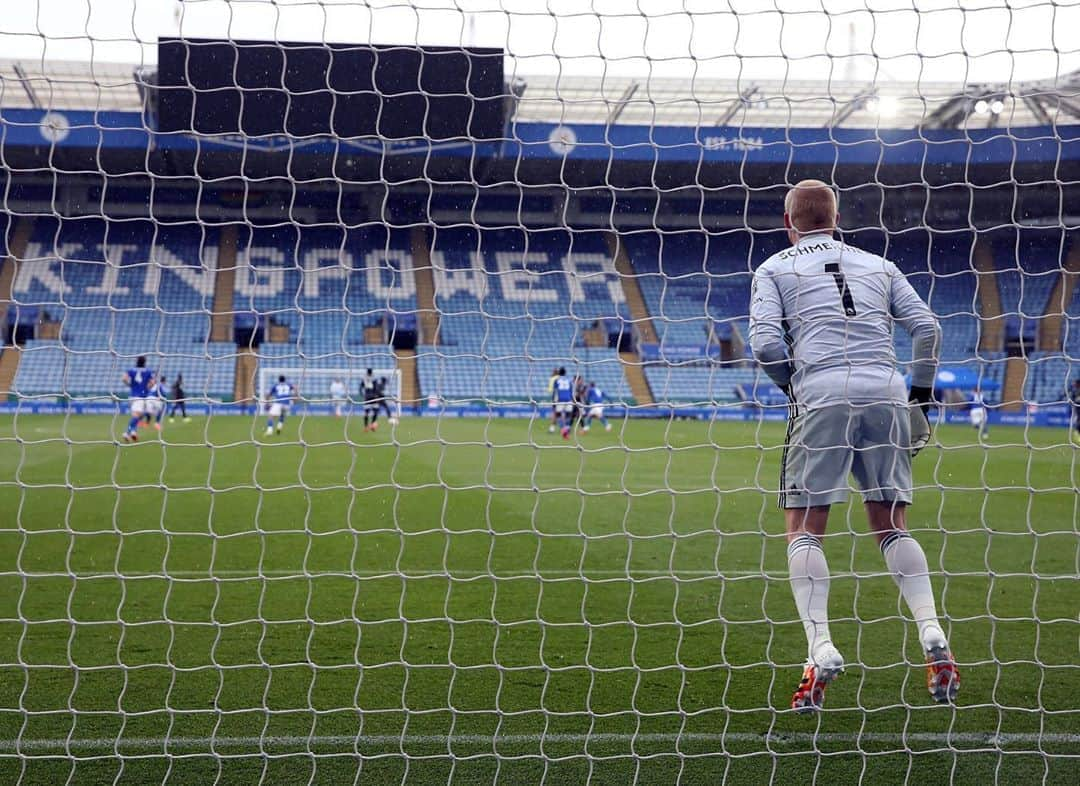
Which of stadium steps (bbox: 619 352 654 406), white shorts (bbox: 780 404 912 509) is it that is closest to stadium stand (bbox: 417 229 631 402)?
stadium steps (bbox: 619 352 654 406)

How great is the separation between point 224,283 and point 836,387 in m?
24.2

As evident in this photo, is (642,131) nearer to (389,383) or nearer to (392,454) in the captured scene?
(389,383)

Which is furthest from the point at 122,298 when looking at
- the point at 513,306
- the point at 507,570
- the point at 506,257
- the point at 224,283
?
the point at 507,570

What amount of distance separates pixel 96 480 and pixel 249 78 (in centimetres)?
614

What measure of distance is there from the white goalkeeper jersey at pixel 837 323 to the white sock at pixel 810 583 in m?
0.53

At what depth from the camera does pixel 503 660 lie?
4.77 metres

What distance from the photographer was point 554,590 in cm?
620

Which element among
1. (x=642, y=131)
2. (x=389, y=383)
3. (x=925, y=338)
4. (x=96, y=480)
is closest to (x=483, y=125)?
(x=642, y=131)

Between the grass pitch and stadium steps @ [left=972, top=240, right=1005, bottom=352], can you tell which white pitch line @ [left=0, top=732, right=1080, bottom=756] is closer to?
the grass pitch

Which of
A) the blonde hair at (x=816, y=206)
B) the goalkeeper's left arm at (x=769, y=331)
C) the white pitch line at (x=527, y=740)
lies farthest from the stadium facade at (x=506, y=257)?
the white pitch line at (x=527, y=740)

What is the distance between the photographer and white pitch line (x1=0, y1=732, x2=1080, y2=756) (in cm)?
362

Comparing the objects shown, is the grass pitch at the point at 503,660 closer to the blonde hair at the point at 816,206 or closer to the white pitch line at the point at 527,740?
the white pitch line at the point at 527,740

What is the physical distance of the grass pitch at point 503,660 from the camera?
3.54m

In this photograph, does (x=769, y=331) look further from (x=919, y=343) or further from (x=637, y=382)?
(x=637, y=382)
